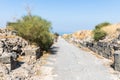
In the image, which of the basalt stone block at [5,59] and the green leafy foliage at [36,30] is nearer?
the basalt stone block at [5,59]

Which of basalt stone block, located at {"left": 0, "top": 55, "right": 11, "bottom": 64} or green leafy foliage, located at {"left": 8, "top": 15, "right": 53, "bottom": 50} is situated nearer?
basalt stone block, located at {"left": 0, "top": 55, "right": 11, "bottom": 64}

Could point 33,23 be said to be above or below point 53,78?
above

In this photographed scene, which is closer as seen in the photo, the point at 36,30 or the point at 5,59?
the point at 5,59

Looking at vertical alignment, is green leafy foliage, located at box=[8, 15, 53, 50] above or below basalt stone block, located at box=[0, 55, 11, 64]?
above

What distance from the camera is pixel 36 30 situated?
1881 inches

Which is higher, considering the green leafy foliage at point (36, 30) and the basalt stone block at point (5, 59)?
the green leafy foliage at point (36, 30)

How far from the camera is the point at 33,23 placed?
47.8 metres

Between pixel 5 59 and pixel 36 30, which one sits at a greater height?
pixel 36 30

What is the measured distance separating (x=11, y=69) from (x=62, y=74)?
5258 mm

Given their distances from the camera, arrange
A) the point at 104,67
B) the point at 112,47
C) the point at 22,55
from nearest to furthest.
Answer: the point at 104,67 → the point at 22,55 → the point at 112,47

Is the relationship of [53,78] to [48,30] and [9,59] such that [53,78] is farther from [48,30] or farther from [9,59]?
[48,30]

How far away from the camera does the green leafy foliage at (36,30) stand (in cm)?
4766

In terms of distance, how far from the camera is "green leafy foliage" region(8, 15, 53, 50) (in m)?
47.7

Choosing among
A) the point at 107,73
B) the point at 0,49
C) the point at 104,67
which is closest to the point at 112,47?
the point at 104,67
